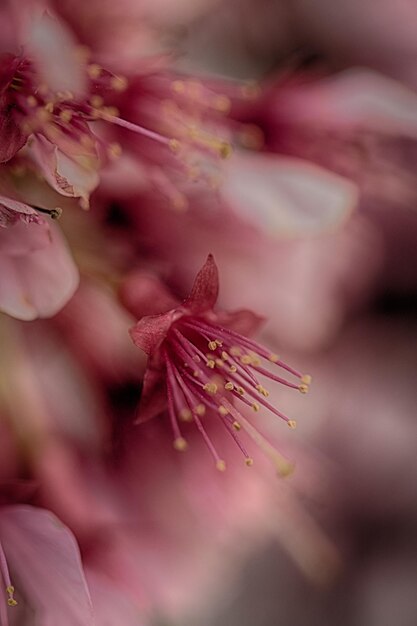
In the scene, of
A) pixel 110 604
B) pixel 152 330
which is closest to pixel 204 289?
pixel 152 330

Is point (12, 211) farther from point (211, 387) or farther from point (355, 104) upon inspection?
point (355, 104)

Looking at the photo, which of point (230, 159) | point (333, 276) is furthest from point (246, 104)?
point (333, 276)

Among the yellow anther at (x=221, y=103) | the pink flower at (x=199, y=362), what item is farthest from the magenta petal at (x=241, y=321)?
the yellow anther at (x=221, y=103)

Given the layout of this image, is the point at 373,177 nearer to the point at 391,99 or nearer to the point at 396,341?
the point at 391,99

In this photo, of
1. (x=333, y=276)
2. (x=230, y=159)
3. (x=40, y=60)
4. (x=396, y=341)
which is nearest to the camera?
(x=40, y=60)

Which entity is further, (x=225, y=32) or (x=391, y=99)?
(x=225, y=32)

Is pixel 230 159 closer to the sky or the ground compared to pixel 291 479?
closer to the sky

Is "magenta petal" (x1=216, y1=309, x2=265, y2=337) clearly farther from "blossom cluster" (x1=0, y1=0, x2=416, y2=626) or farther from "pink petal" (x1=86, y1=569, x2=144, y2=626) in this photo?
"pink petal" (x1=86, y1=569, x2=144, y2=626)

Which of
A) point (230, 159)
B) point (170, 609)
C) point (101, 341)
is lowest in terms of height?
point (170, 609)
